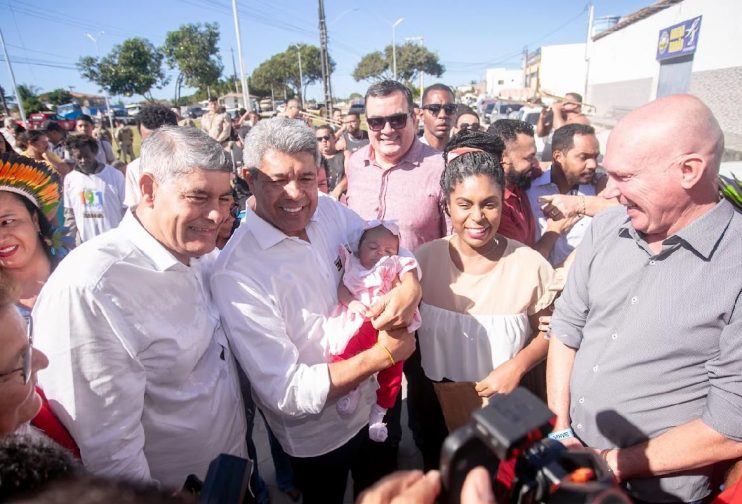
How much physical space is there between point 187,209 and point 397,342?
1.09 meters

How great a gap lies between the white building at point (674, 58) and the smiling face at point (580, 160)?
17.6m

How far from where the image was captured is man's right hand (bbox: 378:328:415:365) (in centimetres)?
192

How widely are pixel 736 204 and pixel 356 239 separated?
5.74 feet

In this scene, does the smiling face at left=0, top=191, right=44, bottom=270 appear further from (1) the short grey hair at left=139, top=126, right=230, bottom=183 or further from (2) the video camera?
(2) the video camera

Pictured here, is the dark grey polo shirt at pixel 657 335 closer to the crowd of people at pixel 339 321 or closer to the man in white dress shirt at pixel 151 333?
the crowd of people at pixel 339 321

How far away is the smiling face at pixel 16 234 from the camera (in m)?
2.03

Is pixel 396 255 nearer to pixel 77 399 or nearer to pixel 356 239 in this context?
pixel 356 239

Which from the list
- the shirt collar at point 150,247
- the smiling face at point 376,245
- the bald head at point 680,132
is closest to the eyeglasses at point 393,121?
the smiling face at point 376,245

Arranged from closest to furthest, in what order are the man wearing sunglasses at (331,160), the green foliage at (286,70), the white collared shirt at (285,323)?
the white collared shirt at (285,323) < the man wearing sunglasses at (331,160) < the green foliage at (286,70)

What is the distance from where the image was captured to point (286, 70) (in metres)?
64.0

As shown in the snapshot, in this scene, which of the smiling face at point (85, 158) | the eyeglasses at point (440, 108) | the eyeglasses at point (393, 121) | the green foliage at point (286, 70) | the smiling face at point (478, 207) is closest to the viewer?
the smiling face at point (478, 207)

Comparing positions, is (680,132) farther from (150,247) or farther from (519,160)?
(150,247)

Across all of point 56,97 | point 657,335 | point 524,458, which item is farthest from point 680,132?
point 56,97

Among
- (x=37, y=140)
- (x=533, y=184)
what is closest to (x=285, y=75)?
(x=37, y=140)
